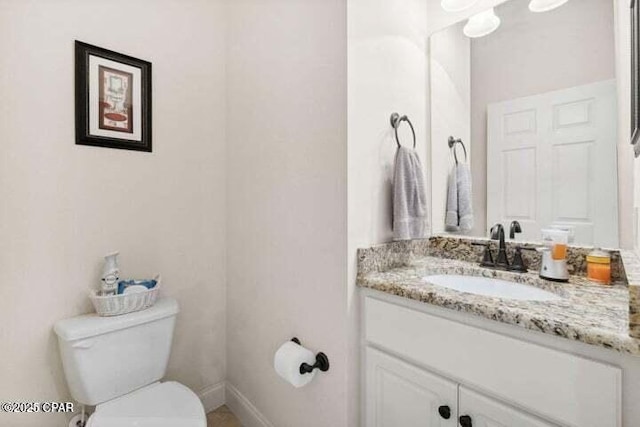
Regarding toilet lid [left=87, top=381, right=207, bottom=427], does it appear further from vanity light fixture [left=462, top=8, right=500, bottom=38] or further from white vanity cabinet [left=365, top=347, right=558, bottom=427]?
vanity light fixture [left=462, top=8, right=500, bottom=38]

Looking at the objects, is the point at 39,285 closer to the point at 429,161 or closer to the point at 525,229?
the point at 429,161

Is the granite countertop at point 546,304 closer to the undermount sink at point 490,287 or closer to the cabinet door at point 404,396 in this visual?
the undermount sink at point 490,287

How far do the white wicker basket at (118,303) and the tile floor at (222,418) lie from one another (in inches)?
31.9

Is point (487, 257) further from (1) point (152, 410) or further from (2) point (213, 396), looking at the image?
(2) point (213, 396)

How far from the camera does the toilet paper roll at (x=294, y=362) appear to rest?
1235 millimetres

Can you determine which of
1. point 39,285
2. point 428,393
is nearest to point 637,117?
point 428,393

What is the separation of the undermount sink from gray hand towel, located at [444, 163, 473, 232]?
324 mm

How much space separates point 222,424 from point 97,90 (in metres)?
1.76

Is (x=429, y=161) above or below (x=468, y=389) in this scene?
above

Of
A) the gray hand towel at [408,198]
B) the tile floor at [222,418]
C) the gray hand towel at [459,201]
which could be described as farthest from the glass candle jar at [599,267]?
the tile floor at [222,418]

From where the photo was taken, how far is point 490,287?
A: 124cm

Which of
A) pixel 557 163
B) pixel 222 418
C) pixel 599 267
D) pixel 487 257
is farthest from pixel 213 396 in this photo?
pixel 557 163

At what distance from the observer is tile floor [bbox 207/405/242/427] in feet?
5.64

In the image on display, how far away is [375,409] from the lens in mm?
1181
